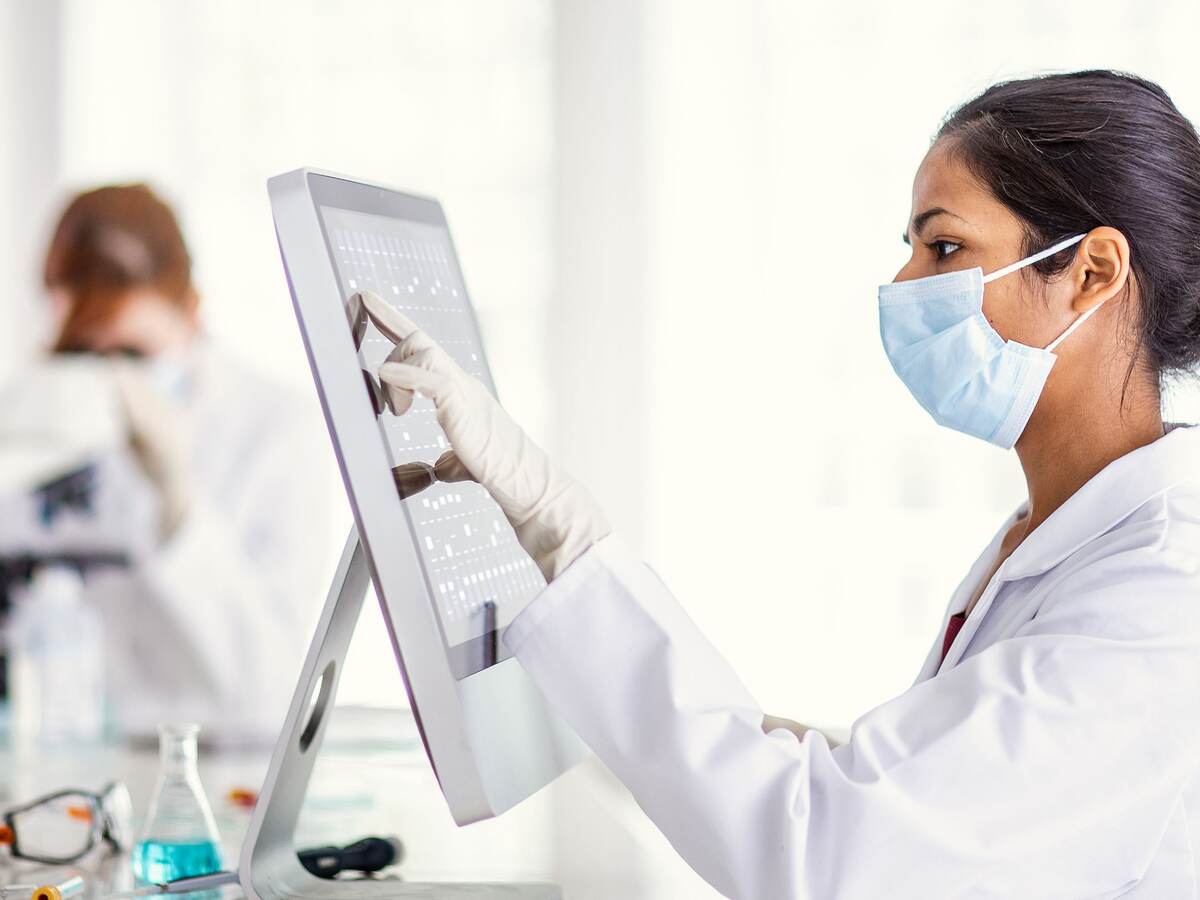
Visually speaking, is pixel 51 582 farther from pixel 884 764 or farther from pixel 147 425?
pixel 884 764

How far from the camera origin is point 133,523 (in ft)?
9.09

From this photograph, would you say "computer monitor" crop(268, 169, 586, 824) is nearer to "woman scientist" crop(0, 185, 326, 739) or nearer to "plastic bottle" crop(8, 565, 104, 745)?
"plastic bottle" crop(8, 565, 104, 745)

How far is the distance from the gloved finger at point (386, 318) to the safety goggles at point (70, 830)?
632 millimetres

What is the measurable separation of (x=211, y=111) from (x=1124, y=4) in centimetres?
258

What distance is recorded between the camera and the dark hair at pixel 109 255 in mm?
2639

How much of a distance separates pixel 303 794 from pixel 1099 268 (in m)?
0.83

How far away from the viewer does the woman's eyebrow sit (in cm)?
108

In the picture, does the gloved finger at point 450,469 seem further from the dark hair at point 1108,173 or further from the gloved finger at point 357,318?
the dark hair at point 1108,173

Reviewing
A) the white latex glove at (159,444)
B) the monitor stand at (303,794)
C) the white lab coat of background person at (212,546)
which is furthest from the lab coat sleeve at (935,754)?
the white latex glove at (159,444)

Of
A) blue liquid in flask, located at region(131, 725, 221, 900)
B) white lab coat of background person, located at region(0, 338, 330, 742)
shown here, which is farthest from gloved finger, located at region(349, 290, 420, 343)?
white lab coat of background person, located at region(0, 338, 330, 742)

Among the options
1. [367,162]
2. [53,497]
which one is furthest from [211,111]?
[53,497]

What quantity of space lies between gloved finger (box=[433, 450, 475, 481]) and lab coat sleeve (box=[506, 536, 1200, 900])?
0.40ft

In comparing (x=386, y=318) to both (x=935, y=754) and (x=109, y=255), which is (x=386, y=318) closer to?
(x=935, y=754)

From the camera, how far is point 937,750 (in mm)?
822
